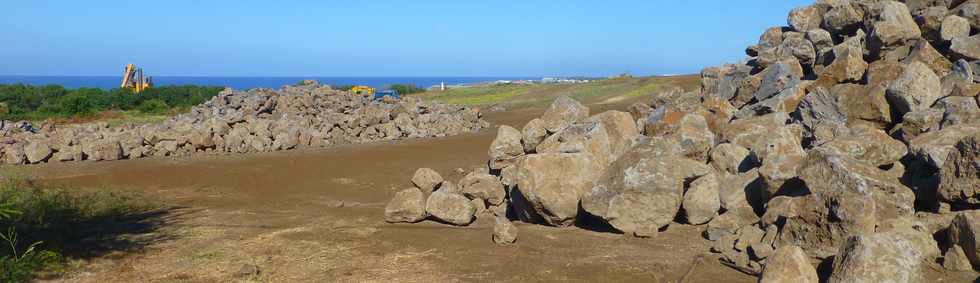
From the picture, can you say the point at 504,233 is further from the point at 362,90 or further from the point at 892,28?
the point at 362,90

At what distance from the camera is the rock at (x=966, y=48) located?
9609mm

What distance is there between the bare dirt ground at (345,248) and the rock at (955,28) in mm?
5400

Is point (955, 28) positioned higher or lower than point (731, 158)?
higher

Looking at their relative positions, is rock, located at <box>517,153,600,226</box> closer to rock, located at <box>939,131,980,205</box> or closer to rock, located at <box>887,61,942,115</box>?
rock, located at <box>939,131,980,205</box>

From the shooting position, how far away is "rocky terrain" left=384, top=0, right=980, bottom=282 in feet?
20.5

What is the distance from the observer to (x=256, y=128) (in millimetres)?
18062

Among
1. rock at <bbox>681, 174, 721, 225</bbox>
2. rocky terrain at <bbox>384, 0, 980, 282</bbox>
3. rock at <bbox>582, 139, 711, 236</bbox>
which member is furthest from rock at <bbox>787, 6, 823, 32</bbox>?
rock at <bbox>582, 139, 711, 236</bbox>

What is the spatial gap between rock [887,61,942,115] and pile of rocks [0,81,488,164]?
43.0 ft

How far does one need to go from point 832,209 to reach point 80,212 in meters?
9.01

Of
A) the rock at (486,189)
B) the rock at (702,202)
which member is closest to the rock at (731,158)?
the rock at (702,202)

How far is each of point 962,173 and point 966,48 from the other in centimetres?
429

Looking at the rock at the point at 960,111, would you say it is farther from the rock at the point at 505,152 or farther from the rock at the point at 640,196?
the rock at the point at 505,152

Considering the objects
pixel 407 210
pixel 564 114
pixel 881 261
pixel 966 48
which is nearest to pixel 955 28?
pixel 966 48

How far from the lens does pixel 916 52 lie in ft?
32.7
